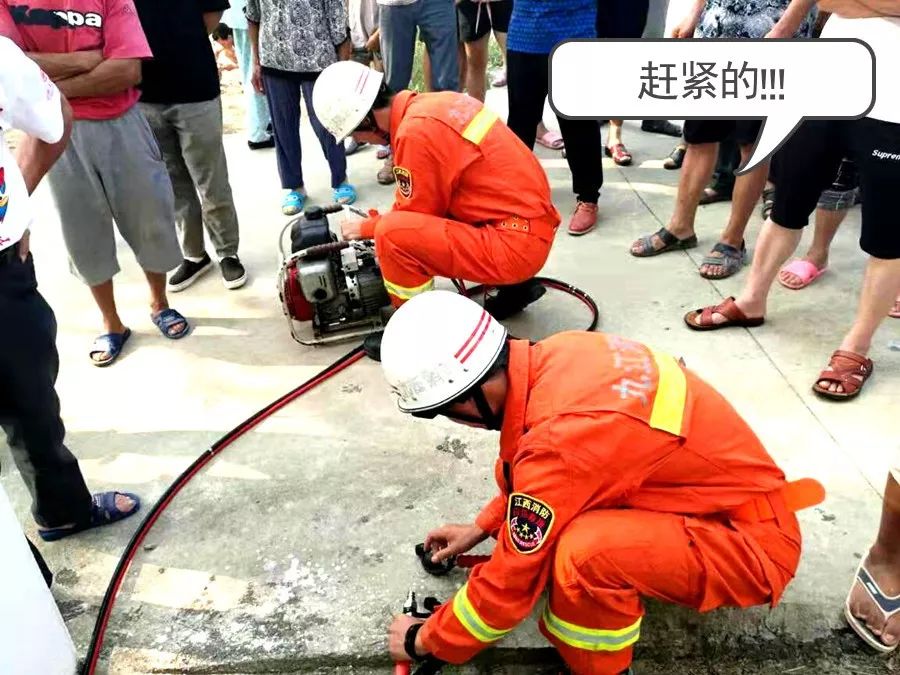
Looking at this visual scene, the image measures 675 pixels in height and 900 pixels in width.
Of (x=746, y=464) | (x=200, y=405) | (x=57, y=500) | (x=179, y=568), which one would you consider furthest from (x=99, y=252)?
(x=746, y=464)

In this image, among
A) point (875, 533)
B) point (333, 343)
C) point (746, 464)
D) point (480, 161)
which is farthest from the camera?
point (333, 343)

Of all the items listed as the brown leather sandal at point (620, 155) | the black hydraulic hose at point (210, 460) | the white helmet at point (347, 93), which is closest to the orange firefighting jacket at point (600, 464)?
the black hydraulic hose at point (210, 460)

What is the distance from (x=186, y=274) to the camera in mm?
4168

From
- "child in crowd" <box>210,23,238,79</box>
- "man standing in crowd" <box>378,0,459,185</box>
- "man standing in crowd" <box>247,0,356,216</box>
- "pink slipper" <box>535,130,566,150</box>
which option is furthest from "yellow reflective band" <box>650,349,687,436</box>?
"child in crowd" <box>210,23,238,79</box>

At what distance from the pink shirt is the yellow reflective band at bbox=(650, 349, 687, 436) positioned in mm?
2552

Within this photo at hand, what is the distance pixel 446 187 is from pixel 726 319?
145cm

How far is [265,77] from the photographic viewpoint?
452 centimetres

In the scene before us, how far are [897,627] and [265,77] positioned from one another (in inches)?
165

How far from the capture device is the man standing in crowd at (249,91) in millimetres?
5414

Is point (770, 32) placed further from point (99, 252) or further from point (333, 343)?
point (99, 252)

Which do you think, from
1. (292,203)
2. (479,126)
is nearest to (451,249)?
(479,126)

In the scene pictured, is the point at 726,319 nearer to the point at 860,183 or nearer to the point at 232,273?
the point at 860,183

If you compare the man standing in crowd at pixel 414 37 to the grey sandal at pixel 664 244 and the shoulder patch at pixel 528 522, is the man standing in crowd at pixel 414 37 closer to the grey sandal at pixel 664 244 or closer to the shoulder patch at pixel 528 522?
the grey sandal at pixel 664 244

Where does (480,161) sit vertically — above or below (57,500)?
above
